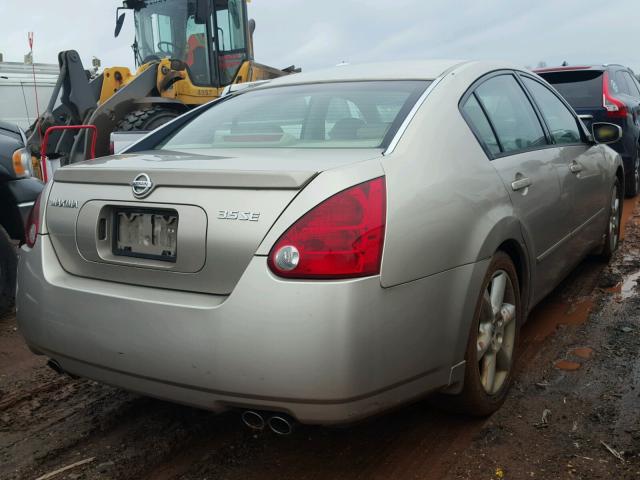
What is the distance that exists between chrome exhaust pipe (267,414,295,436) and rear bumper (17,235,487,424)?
0.06 meters

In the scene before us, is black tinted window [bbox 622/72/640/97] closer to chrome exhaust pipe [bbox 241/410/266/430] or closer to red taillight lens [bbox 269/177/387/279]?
red taillight lens [bbox 269/177/387/279]

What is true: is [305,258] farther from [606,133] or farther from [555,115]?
[606,133]

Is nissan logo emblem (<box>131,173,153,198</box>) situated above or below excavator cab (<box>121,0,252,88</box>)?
below

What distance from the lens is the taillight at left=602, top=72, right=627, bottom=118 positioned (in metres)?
8.05

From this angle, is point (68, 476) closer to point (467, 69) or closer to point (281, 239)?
point (281, 239)

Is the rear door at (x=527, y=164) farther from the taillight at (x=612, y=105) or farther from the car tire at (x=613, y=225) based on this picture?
the taillight at (x=612, y=105)

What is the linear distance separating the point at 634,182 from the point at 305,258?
7.89 m

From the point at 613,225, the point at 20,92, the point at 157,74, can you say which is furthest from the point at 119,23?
the point at 613,225

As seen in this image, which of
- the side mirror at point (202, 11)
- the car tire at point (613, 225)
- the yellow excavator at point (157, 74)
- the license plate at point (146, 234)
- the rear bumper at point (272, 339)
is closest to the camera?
the rear bumper at point (272, 339)

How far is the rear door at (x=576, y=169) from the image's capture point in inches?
Result: 153

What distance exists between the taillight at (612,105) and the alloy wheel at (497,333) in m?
5.94

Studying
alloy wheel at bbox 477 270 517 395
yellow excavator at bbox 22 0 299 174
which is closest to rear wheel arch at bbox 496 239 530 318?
alloy wheel at bbox 477 270 517 395

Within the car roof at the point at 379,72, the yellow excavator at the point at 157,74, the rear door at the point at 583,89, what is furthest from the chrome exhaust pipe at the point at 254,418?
the yellow excavator at the point at 157,74

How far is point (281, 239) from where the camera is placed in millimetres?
2127
